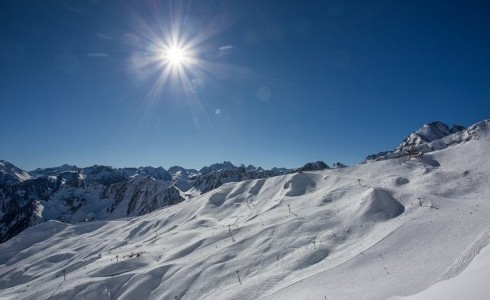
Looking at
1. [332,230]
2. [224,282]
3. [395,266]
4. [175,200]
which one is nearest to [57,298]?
[224,282]

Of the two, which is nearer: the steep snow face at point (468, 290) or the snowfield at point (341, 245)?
the steep snow face at point (468, 290)

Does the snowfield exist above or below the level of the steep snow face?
above

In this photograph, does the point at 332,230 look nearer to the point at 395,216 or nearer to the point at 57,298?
the point at 395,216

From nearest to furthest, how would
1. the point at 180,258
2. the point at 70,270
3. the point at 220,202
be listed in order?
the point at 180,258
the point at 70,270
the point at 220,202

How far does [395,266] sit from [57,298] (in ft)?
62.5

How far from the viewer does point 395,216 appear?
1616 cm

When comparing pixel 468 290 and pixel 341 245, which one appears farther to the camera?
pixel 341 245

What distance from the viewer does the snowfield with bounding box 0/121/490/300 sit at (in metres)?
10.4

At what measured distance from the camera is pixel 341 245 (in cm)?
1473

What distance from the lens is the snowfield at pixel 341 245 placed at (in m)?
10.4

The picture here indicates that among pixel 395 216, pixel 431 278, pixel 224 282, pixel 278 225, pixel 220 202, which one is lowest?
pixel 431 278

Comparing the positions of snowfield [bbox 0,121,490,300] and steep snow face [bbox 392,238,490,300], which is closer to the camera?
steep snow face [bbox 392,238,490,300]

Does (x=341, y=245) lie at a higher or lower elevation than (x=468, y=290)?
higher

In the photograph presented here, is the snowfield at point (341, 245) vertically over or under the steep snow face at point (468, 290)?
over
